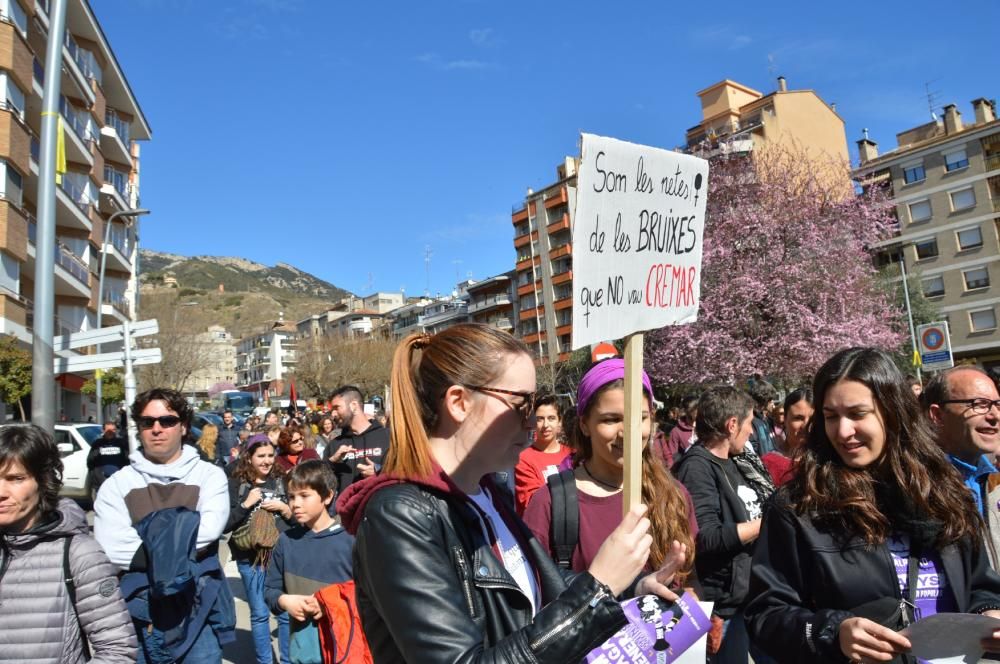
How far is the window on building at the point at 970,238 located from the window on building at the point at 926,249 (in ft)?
5.04

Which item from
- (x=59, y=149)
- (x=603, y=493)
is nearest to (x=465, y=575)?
(x=603, y=493)

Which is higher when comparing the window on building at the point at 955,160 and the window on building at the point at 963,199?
the window on building at the point at 955,160

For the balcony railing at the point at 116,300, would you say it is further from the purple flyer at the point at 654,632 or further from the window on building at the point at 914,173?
the window on building at the point at 914,173

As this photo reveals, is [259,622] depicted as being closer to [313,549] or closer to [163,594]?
[313,549]

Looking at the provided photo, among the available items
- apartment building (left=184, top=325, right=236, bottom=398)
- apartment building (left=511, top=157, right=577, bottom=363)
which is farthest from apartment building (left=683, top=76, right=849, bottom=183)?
apartment building (left=184, top=325, right=236, bottom=398)

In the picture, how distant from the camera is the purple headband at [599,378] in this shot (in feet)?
10.9

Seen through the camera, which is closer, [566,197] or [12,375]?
[12,375]

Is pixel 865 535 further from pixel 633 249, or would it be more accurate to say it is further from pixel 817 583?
pixel 633 249

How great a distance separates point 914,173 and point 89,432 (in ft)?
167

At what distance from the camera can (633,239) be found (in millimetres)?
2453

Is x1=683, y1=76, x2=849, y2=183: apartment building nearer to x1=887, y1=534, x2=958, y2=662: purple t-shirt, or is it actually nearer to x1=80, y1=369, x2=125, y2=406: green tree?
x1=80, y1=369, x2=125, y2=406: green tree

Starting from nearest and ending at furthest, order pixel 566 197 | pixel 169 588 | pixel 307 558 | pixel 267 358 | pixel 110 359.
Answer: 1. pixel 169 588
2. pixel 307 558
3. pixel 110 359
4. pixel 566 197
5. pixel 267 358

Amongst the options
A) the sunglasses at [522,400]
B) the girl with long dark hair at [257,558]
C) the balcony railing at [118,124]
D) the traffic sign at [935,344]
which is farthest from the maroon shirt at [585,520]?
the balcony railing at [118,124]

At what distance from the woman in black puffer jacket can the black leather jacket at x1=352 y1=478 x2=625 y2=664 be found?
1641 millimetres
